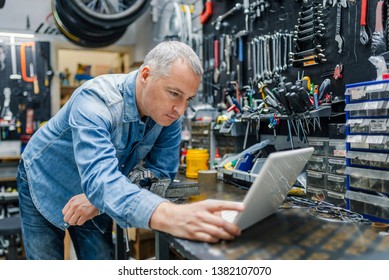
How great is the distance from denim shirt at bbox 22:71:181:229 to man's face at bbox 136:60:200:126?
48mm

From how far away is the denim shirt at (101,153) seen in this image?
0.71m

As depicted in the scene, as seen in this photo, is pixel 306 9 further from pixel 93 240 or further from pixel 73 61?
pixel 73 61

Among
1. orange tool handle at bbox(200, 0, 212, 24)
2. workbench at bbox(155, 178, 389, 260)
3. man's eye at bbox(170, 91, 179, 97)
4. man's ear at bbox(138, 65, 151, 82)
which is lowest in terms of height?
workbench at bbox(155, 178, 389, 260)

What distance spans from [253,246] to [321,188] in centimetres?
60

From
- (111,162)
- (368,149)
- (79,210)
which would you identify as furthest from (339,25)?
(79,210)

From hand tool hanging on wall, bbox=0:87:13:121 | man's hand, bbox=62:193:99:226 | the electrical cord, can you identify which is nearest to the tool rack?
the electrical cord

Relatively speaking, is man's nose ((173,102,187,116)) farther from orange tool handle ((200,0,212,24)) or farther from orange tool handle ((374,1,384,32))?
orange tool handle ((200,0,212,24))

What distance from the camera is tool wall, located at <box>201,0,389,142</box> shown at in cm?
126

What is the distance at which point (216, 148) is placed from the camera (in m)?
1.98

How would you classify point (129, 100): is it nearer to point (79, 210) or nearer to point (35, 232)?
point (79, 210)

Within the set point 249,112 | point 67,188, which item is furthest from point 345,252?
point 249,112

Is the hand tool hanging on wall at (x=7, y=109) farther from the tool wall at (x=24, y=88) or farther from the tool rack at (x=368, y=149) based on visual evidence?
the tool rack at (x=368, y=149)

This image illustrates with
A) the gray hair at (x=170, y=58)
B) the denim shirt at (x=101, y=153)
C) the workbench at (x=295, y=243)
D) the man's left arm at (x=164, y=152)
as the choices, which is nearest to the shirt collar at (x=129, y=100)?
the denim shirt at (x=101, y=153)

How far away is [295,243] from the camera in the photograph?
0.73 meters
